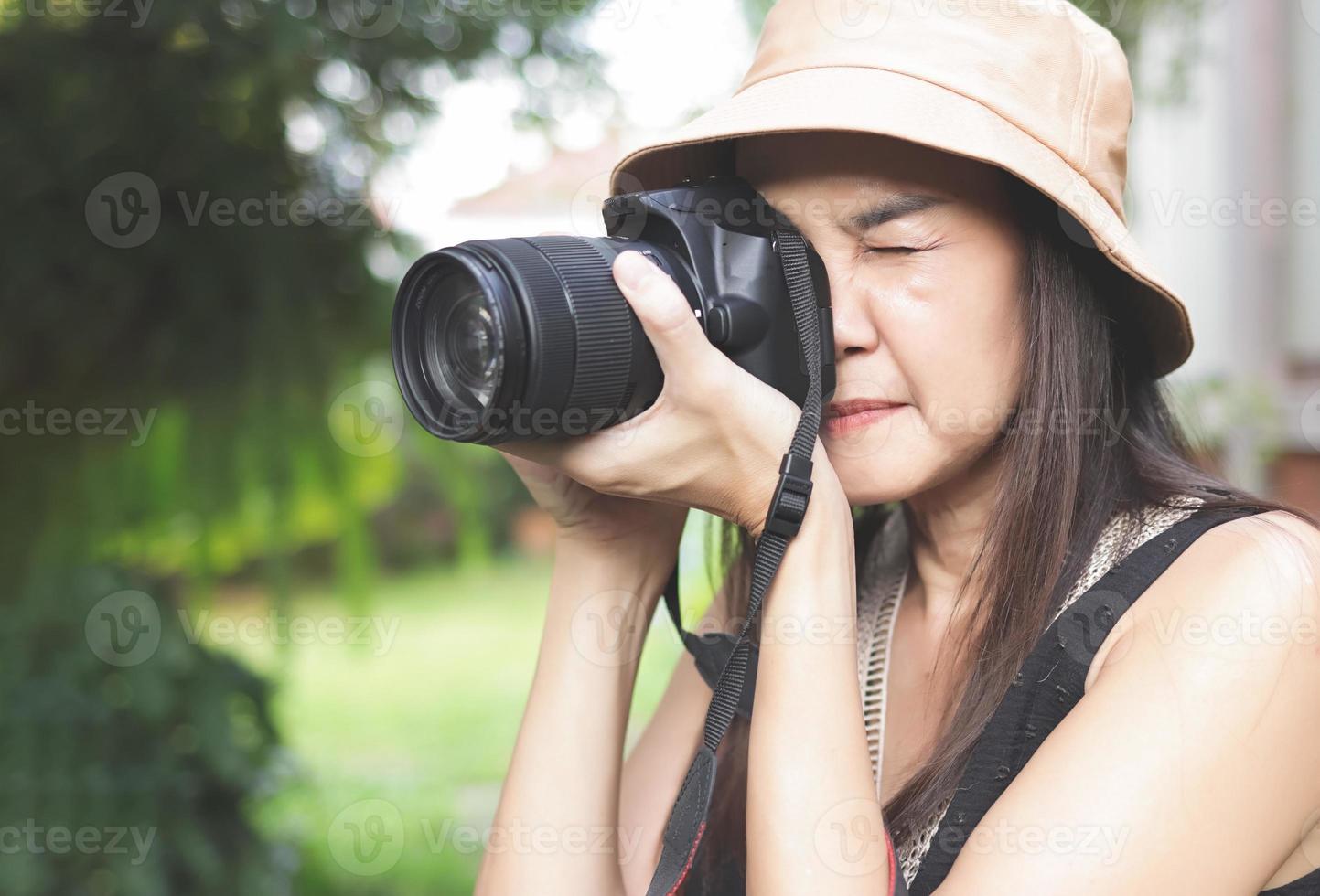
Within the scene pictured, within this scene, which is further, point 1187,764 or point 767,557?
point 767,557

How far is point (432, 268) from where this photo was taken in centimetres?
102

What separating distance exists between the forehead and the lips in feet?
0.60

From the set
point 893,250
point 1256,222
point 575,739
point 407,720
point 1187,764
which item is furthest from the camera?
point 407,720

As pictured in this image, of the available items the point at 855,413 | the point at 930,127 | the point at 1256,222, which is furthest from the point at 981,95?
the point at 1256,222

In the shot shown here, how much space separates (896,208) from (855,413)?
0.19 metres

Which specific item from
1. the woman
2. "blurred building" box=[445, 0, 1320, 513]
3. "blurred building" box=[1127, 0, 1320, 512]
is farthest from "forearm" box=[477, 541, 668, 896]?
"blurred building" box=[1127, 0, 1320, 512]

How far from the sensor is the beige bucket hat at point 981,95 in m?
1.06

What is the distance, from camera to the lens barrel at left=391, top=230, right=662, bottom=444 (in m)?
0.94

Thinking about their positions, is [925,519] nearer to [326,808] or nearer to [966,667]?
[966,667]

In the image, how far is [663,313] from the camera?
961mm

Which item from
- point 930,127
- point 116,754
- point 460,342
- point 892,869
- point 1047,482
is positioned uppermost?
point 930,127

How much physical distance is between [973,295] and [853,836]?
0.48m

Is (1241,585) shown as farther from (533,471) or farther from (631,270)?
(533,471)

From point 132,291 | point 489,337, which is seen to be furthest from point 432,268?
point 132,291
